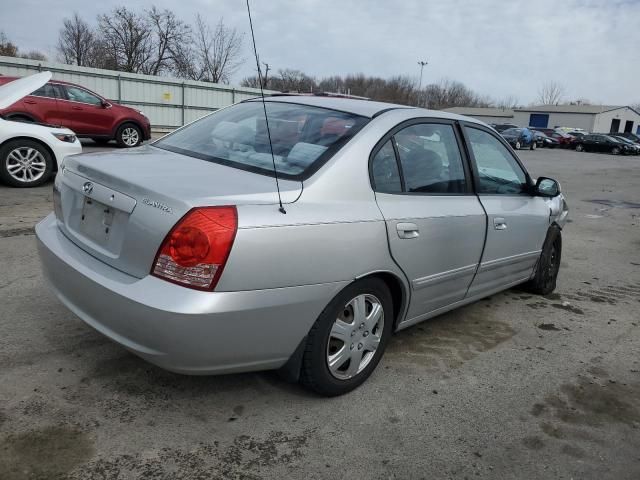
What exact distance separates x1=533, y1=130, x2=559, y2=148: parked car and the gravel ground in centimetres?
3903

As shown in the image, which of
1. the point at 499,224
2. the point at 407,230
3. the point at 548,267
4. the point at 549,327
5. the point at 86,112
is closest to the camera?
the point at 407,230

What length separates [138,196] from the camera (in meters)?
2.45

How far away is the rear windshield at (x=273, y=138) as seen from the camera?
2.87 meters

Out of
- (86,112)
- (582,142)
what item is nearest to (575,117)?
(582,142)

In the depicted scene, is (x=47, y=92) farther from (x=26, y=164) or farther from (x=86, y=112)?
(x=26, y=164)

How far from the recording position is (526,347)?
151 inches

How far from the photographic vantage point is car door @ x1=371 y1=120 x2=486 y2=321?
9.93 feet

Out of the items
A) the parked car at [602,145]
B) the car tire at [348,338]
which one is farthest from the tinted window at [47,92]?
the parked car at [602,145]

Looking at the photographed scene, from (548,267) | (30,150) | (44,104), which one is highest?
(44,104)

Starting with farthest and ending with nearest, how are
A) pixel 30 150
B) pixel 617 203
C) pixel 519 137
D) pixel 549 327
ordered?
1. pixel 519 137
2. pixel 617 203
3. pixel 30 150
4. pixel 549 327

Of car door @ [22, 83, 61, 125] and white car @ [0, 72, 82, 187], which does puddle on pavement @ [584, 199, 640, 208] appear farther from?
car door @ [22, 83, 61, 125]

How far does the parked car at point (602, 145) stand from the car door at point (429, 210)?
40.6 m

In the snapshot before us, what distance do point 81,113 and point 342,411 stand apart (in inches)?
496

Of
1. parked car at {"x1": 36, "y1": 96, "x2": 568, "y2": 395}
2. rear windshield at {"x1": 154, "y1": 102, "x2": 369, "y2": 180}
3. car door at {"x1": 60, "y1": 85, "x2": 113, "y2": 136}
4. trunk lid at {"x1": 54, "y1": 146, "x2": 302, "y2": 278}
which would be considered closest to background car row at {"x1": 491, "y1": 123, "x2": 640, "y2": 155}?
car door at {"x1": 60, "y1": 85, "x2": 113, "y2": 136}
